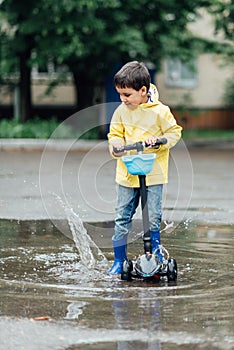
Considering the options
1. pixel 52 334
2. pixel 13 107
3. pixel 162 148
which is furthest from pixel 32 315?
pixel 13 107

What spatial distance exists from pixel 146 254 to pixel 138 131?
2.78 feet

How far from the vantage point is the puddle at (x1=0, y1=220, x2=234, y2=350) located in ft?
15.4

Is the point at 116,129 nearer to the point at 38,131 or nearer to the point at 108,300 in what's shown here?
the point at 108,300

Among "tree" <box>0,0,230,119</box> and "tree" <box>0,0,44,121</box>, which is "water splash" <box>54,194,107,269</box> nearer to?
"tree" <box>0,0,230,119</box>

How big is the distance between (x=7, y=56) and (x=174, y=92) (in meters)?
12.9

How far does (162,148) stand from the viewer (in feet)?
21.1

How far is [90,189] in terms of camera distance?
41.7 ft

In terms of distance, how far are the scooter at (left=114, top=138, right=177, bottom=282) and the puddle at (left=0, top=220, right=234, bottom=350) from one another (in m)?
0.09

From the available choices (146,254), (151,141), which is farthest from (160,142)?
(146,254)

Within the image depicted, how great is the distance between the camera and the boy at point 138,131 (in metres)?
6.29

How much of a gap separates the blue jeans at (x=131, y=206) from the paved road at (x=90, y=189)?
2.09 feet

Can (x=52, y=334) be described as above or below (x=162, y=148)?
below

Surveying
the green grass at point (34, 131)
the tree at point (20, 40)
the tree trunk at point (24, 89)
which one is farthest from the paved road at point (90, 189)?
the tree trunk at point (24, 89)

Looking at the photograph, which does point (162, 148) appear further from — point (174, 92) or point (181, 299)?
point (174, 92)
